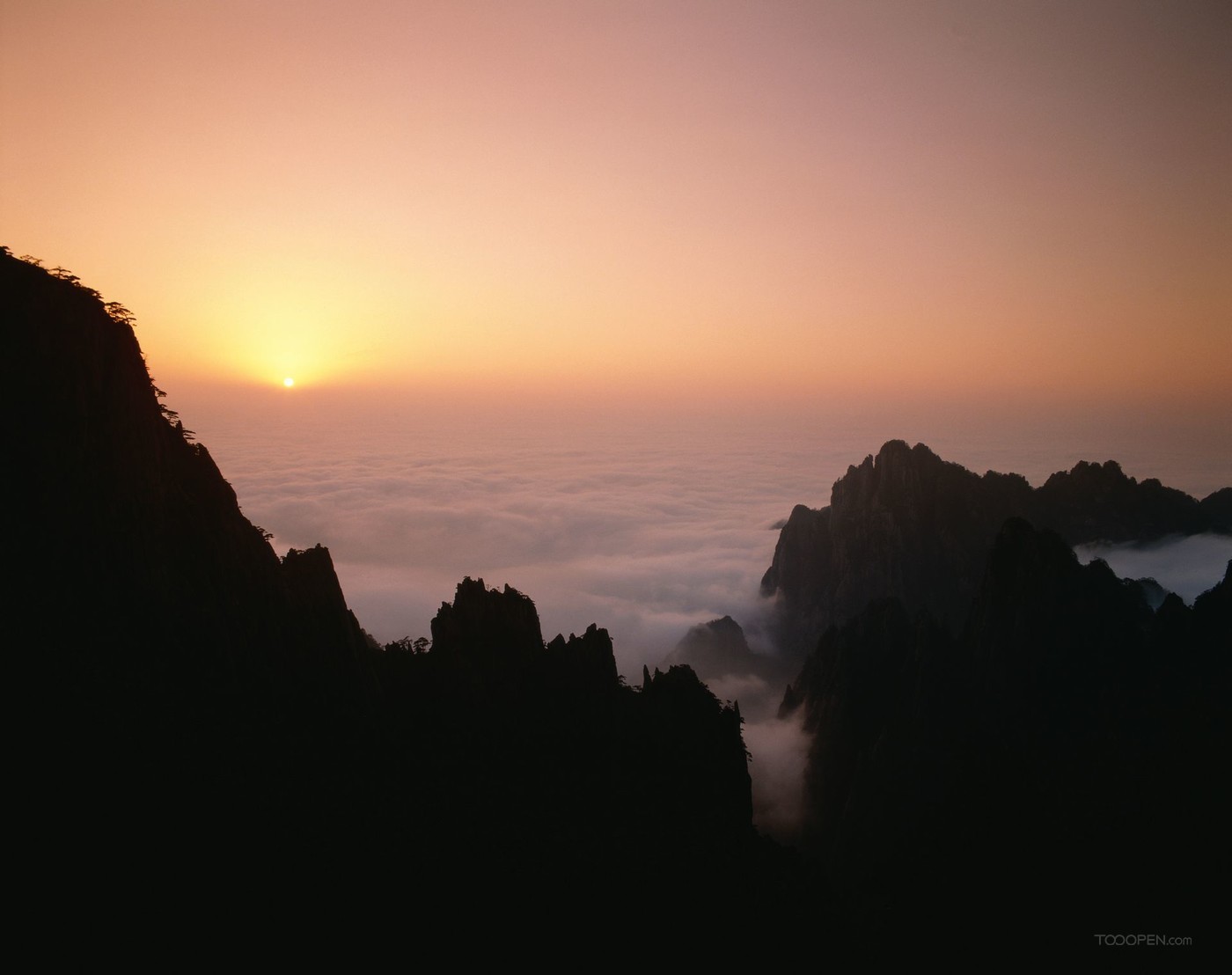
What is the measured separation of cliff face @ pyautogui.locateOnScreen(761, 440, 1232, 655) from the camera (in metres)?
93.3

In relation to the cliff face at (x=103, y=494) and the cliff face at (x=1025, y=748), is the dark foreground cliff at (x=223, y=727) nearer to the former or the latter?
the cliff face at (x=103, y=494)

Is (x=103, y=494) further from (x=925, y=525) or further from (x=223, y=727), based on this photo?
(x=925, y=525)

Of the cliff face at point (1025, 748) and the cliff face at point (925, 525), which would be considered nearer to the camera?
the cliff face at point (1025, 748)

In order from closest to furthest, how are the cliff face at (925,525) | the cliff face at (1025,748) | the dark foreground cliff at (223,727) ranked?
1. the dark foreground cliff at (223,727)
2. the cliff face at (1025,748)
3. the cliff face at (925,525)

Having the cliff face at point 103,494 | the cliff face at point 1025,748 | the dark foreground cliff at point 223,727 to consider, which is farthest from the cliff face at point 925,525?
the cliff face at point 103,494

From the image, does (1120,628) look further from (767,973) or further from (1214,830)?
(767,973)

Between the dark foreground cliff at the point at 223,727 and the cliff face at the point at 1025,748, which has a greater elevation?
the dark foreground cliff at the point at 223,727

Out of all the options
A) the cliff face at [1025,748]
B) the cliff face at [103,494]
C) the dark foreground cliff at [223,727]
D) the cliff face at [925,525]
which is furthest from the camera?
the cliff face at [925,525]

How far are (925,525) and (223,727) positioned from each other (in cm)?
9786

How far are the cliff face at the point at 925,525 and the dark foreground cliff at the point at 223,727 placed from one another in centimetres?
7076

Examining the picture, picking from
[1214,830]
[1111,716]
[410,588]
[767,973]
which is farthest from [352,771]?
[410,588]

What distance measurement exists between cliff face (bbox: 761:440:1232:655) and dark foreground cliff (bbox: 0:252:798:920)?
232 ft

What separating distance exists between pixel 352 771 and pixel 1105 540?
123m

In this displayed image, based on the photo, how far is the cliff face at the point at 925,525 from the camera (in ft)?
306
